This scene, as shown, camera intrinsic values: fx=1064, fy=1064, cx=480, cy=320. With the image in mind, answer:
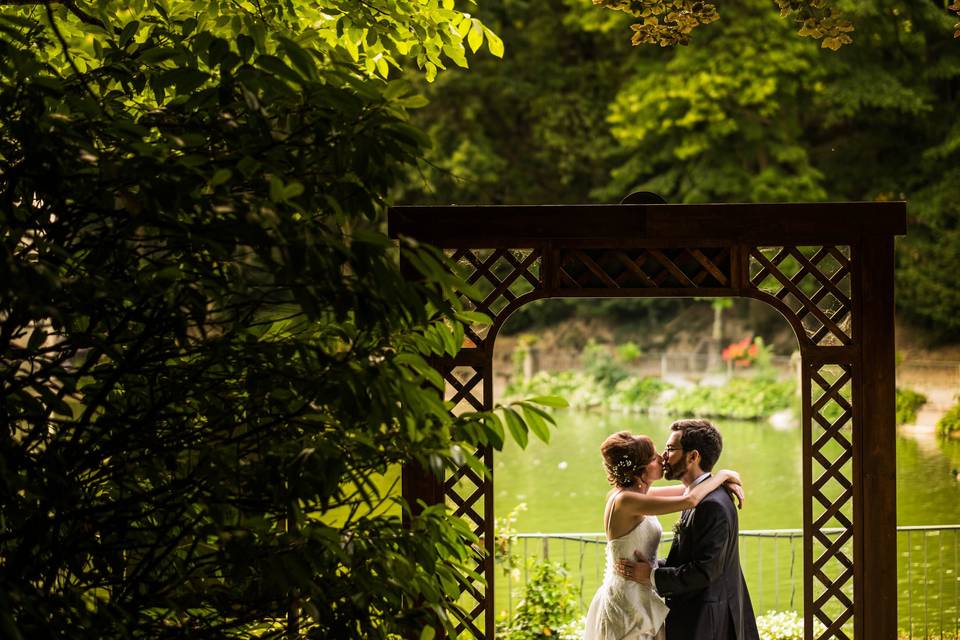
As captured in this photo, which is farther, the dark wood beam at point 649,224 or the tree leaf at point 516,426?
the dark wood beam at point 649,224

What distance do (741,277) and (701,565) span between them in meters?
1.41

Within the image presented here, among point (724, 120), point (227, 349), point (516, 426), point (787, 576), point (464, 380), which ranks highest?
point (724, 120)

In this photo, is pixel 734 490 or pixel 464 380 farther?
pixel 464 380

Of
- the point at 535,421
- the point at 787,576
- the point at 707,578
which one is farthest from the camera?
the point at 787,576

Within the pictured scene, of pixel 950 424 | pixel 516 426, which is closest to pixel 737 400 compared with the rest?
pixel 950 424

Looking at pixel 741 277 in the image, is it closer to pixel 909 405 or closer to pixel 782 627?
pixel 782 627

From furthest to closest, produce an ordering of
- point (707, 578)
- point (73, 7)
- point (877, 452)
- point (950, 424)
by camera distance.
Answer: point (950, 424), point (877, 452), point (707, 578), point (73, 7)

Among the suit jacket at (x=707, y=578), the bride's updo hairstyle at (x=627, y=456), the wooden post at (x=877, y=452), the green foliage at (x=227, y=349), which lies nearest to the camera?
the green foliage at (x=227, y=349)

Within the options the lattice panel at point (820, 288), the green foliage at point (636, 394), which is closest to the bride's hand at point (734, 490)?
the lattice panel at point (820, 288)

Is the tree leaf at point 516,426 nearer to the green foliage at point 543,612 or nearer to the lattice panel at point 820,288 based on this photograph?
the lattice panel at point 820,288

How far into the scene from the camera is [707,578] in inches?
191

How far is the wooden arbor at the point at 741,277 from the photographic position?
17.0 feet

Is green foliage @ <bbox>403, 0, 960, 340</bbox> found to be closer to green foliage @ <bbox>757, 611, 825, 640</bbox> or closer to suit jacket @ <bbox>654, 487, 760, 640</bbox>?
green foliage @ <bbox>757, 611, 825, 640</bbox>

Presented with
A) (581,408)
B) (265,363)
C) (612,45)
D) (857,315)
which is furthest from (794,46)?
(265,363)
